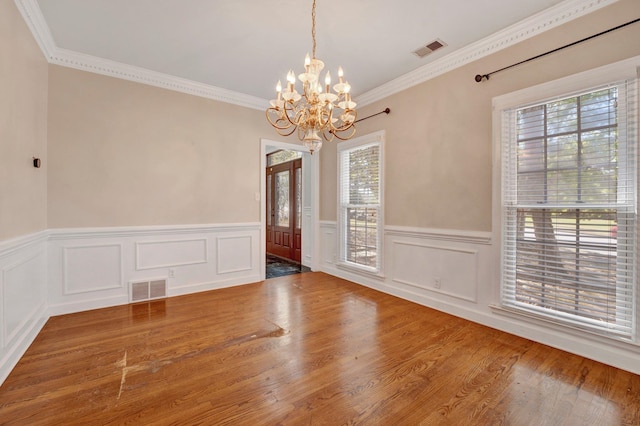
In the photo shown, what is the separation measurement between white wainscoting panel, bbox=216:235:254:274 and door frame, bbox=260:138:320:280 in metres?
0.22

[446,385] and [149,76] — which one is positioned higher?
[149,76]

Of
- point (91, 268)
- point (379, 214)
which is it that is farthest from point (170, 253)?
point (379, 214)

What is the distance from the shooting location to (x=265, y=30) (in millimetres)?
2777

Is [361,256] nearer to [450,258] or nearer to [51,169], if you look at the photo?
[450,258]

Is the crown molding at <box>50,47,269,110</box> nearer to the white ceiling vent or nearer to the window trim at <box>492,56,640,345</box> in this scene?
the white ceiling vent

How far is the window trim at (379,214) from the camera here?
413 cm

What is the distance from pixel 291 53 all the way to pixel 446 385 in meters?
3.38

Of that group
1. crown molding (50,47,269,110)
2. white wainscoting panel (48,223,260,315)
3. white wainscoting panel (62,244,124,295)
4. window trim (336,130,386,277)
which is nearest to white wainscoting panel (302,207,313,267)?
window trim (336,130,386,277)

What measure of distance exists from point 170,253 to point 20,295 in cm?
160

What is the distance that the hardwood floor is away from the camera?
1701mm

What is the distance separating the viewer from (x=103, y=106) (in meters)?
3.43

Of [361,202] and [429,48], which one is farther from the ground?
[429,48]

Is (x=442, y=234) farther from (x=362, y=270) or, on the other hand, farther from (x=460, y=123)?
(x=362, y=270)

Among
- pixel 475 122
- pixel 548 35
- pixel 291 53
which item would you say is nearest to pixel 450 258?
pixel 475 122
